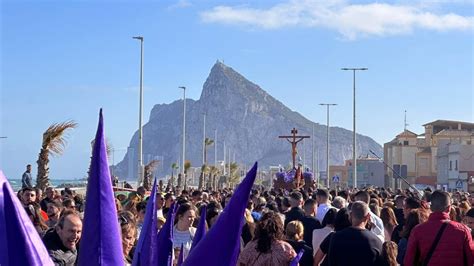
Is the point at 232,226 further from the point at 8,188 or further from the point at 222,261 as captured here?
the point at 8,188

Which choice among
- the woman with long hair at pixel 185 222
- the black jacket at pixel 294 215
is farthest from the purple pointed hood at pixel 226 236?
the black jacket at pixel 294 215

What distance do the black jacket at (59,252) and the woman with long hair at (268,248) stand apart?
199 centimetres

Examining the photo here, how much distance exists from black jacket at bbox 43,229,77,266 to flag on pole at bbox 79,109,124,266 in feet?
10.6

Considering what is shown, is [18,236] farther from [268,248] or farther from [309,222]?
[309,222]

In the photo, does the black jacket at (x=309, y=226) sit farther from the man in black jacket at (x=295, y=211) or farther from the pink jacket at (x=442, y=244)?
the pink jacket at (x=442, y=244)

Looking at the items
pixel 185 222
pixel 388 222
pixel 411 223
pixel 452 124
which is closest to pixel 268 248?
pixel 185 222

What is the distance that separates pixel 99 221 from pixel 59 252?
3507mm

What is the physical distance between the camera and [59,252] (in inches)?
183

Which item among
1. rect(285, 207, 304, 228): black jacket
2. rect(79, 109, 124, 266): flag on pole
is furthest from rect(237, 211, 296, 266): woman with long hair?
rect(79, 109, 124, 266): flag on pole

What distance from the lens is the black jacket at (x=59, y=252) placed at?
4500 mm

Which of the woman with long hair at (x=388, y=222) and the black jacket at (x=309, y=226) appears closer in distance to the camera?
the black jacket at (x=309, y=226)

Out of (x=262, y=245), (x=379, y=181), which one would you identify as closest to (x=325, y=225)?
(x=262, y=245)

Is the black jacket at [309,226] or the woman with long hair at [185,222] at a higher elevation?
the woman with long hair at [185,222]

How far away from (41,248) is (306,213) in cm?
932
